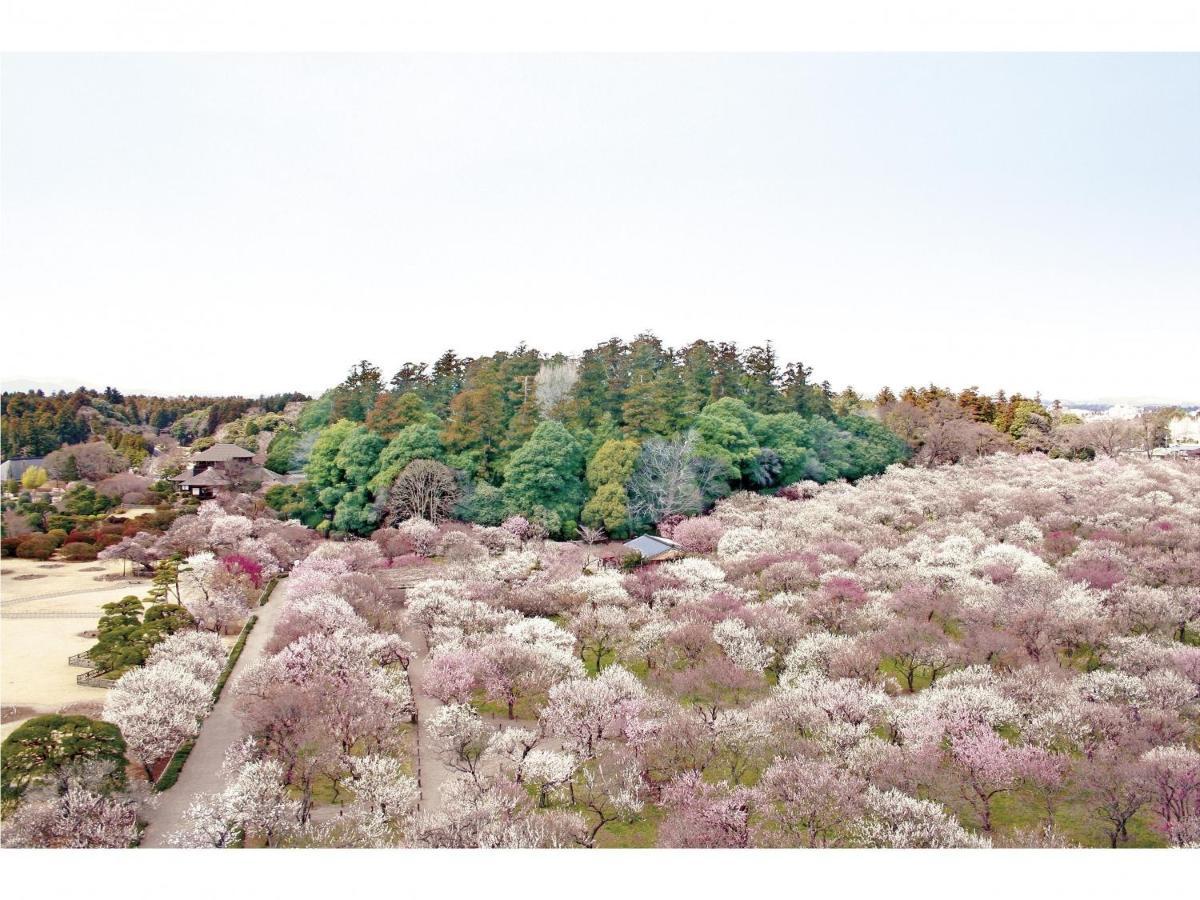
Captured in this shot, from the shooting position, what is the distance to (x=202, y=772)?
914 centimetres

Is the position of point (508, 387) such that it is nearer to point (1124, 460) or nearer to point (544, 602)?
point (544, 602)

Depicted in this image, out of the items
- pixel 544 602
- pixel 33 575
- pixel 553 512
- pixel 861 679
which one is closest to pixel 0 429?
pixel 33 575

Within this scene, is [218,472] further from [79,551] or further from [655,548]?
[655,548]

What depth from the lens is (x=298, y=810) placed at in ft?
25.2

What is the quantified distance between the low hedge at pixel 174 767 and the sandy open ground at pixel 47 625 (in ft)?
8.77

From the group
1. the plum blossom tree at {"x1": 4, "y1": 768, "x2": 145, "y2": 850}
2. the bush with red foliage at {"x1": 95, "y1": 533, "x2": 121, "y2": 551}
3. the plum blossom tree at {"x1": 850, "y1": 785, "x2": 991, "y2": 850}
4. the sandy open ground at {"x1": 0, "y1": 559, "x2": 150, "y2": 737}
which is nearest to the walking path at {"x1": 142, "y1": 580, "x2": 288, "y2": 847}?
the plum blossom tree at {"x1": 4, "y1": 768, "x2": 145, "y2": 850}

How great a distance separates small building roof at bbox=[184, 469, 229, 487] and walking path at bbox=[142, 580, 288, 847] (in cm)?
872

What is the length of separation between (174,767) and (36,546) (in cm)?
1347

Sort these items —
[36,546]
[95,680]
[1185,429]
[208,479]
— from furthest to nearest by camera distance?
[1185,429]
[208,479]
[36,546]
[95,680]

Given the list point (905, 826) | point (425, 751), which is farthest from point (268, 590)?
point (905, 826)

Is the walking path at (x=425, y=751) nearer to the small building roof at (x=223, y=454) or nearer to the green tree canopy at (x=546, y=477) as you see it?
the green tree canopy at (x=546, y=477)

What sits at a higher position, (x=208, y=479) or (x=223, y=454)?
(x=223, y=454)

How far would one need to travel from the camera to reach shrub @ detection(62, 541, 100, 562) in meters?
18.6

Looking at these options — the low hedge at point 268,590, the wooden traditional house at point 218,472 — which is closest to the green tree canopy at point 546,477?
the low hedge at point 268,590
